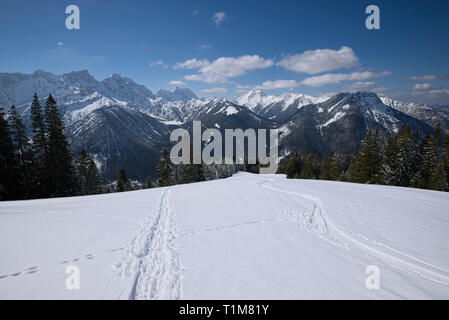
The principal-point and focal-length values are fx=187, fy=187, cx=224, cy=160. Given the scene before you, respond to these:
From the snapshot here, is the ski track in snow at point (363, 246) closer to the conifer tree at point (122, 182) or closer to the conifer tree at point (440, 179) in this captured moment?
the conifer tree at point (440, 179)

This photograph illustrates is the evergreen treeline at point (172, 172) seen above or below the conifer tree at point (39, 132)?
below

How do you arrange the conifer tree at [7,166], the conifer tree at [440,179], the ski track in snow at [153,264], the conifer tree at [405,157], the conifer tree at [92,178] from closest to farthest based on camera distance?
the ski track in snow at [153,264] < the conifer tree at [7,166] < the conifer tree at [440,179] < the conifer tree at [405,157] < the conifer tree at [92,178]

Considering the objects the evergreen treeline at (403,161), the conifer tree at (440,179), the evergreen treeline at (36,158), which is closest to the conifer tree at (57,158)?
the evergreen treeline at (36,158)

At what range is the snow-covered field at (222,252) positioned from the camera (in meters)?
4.82

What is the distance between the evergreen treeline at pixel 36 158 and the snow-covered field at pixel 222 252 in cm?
1390

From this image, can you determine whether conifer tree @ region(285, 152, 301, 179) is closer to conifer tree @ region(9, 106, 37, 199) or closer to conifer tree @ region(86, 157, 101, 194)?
conifer tree @ region(86, 157, 101, 194)

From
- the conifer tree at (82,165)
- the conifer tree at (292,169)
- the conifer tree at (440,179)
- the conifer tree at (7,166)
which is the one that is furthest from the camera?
the conifer tree at (292,169)

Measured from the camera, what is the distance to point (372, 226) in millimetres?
9320

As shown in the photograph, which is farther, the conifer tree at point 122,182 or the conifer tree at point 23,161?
the conifer tree at point 122,182

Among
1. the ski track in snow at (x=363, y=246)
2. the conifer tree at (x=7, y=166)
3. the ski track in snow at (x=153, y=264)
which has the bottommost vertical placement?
the ski track in snow at (x=363, y=246)

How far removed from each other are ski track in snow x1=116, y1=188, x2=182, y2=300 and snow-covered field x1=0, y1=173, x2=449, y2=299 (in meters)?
0.03

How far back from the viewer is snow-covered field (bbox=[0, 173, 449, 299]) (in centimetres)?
482

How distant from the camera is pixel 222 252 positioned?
660 cm
